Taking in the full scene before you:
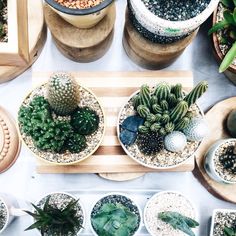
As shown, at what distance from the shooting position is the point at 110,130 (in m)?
1.21

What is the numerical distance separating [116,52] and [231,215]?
0.47 meters

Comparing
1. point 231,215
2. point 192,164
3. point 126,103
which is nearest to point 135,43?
point 126,103

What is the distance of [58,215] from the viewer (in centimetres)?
115

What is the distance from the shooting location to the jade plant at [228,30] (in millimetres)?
1139

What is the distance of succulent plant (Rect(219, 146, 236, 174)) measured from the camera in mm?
1218

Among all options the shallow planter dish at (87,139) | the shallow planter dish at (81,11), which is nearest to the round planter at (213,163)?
the shallow planter dish at (87,139)

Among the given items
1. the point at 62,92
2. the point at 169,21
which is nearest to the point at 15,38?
the point at 62,92

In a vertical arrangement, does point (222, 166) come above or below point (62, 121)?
below

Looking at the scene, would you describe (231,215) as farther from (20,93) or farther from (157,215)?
(20,93)

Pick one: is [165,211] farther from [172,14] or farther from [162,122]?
[172,14]

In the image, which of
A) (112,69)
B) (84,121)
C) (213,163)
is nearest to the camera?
(84,121)

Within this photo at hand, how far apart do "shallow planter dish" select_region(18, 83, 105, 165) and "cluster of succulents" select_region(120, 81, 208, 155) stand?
0.17 ft

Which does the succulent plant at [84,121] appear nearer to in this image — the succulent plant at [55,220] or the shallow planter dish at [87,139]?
the shallow planter dish at [87,139]

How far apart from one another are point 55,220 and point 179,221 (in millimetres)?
256
